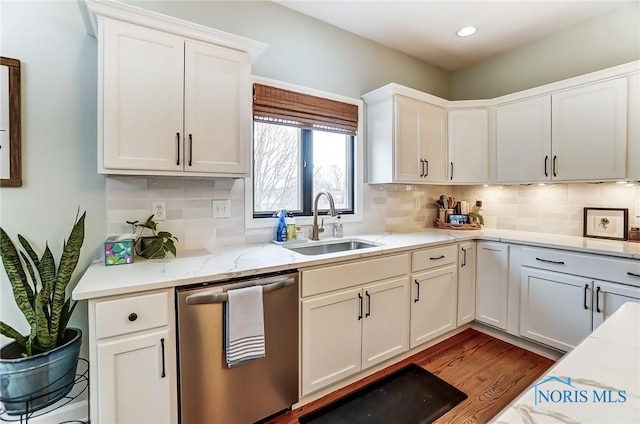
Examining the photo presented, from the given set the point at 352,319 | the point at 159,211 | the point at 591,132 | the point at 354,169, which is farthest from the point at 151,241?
the point at 591,132

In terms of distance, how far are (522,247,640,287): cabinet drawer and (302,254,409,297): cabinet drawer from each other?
108cm

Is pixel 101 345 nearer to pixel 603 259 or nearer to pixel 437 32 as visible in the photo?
pixel 603 259

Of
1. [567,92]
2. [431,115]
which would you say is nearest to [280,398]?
[431,115]

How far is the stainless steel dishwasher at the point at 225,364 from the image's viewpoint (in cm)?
143

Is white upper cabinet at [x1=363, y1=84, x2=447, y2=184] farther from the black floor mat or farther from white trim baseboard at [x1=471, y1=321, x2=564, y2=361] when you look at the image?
the black floor mat

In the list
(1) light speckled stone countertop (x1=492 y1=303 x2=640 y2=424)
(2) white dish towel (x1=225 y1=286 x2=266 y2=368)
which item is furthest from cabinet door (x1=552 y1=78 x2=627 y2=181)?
(2) white dish towel (x1=225 y1=286 x2=266 y2=368)

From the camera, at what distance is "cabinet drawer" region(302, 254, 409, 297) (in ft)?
5.85

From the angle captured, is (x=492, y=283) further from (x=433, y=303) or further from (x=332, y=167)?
(x=332, y=167)

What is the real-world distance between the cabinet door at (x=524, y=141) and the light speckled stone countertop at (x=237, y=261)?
0.60 metres

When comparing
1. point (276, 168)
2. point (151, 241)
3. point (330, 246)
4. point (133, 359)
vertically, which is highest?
point (276, 168)

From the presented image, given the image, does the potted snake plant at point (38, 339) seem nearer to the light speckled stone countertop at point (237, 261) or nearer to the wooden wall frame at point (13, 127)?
the light speckled stone countertop at point (237, 261)

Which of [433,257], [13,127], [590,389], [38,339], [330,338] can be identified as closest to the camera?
[590,389]

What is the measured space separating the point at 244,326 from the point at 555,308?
2.32 metres

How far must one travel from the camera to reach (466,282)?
8.86 ft
